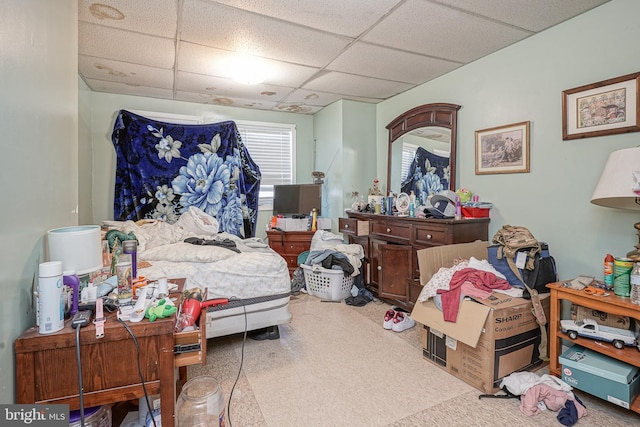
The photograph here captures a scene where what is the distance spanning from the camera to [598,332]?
1863 millimetres

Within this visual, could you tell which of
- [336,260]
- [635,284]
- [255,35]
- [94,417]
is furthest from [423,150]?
[94,417]

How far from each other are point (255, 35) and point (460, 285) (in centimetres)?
243

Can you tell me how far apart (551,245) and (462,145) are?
1.22 meters

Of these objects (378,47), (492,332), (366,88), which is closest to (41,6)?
(378,47)

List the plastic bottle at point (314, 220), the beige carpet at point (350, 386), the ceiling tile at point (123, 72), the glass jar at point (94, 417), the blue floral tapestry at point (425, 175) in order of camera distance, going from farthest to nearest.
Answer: the plastic bottle at point (314, 220)
the blue floral tapestry at point (425, 175)
the ceiling tile at point (123, 72)
the beige carpet at point (350, 386)
the glass jar at point (94, 417)

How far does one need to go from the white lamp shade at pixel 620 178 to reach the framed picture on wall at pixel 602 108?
0.42 metres

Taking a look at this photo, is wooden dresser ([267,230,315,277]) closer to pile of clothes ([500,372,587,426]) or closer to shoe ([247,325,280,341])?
shoe ([247,325,280,341])

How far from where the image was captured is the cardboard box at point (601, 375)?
1671mm

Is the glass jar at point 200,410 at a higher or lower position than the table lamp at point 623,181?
lower

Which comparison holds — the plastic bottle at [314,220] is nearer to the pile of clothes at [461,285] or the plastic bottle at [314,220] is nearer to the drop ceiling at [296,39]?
the drop ceiling at [296,39]

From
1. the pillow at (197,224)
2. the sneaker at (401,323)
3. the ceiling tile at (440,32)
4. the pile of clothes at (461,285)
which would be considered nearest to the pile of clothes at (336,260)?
the sneaker at (401,323)

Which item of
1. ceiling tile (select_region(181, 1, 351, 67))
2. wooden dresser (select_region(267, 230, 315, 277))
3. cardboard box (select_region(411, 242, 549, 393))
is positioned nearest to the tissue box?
cardboard box (select_region(411, 242, 549, 393))

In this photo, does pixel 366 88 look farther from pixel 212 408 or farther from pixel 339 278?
pixel 212 408

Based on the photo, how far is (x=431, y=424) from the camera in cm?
169
